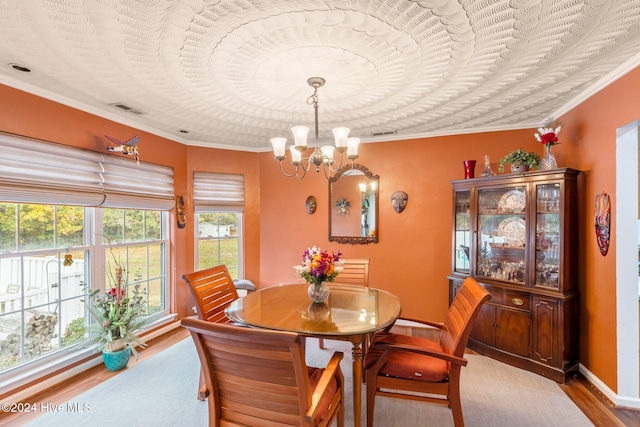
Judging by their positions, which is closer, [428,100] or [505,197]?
[428,100]

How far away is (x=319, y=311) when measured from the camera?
7.02 feet

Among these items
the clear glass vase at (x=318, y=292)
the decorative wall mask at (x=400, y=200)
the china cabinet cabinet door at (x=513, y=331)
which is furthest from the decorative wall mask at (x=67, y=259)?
the china cabinet cabinet door at (x=513, y=331)

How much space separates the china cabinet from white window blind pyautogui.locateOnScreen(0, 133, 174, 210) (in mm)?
3461

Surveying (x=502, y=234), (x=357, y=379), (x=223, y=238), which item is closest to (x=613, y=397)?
(x=502, y=234)

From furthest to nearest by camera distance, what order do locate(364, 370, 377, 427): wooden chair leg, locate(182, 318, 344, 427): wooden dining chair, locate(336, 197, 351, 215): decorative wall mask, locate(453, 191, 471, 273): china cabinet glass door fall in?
locate(336, 197, 351, 215): decorative wall mask
locate(453, 191, 471, 273): china cabinet glass door
locate(364, 370, 377, 427): wooden chair leg
locate(182, 318, 344, 427): wooden dining chair

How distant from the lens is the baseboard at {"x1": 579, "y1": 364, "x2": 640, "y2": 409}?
87.0 inches

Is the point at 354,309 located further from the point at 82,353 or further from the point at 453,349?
the point at 82,353

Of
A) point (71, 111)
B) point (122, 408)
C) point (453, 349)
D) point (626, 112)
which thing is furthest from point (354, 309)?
point (71, 111)

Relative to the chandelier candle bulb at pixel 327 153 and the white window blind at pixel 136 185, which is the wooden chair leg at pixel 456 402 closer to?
the chandelier candle bulb at pixel 327 153

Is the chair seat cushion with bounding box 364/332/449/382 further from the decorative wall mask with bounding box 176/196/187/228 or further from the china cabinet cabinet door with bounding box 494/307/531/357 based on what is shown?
the decorative wall mask with bounding box 176/196/187/228

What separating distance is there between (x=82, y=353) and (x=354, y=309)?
260cm

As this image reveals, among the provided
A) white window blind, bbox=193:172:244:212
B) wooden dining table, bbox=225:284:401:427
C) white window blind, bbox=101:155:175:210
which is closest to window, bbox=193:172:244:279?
white window blind, bbox=193:172:244:212

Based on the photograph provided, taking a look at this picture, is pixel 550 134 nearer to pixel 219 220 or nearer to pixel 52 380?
pixel 219 220

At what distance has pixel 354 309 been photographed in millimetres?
2180
